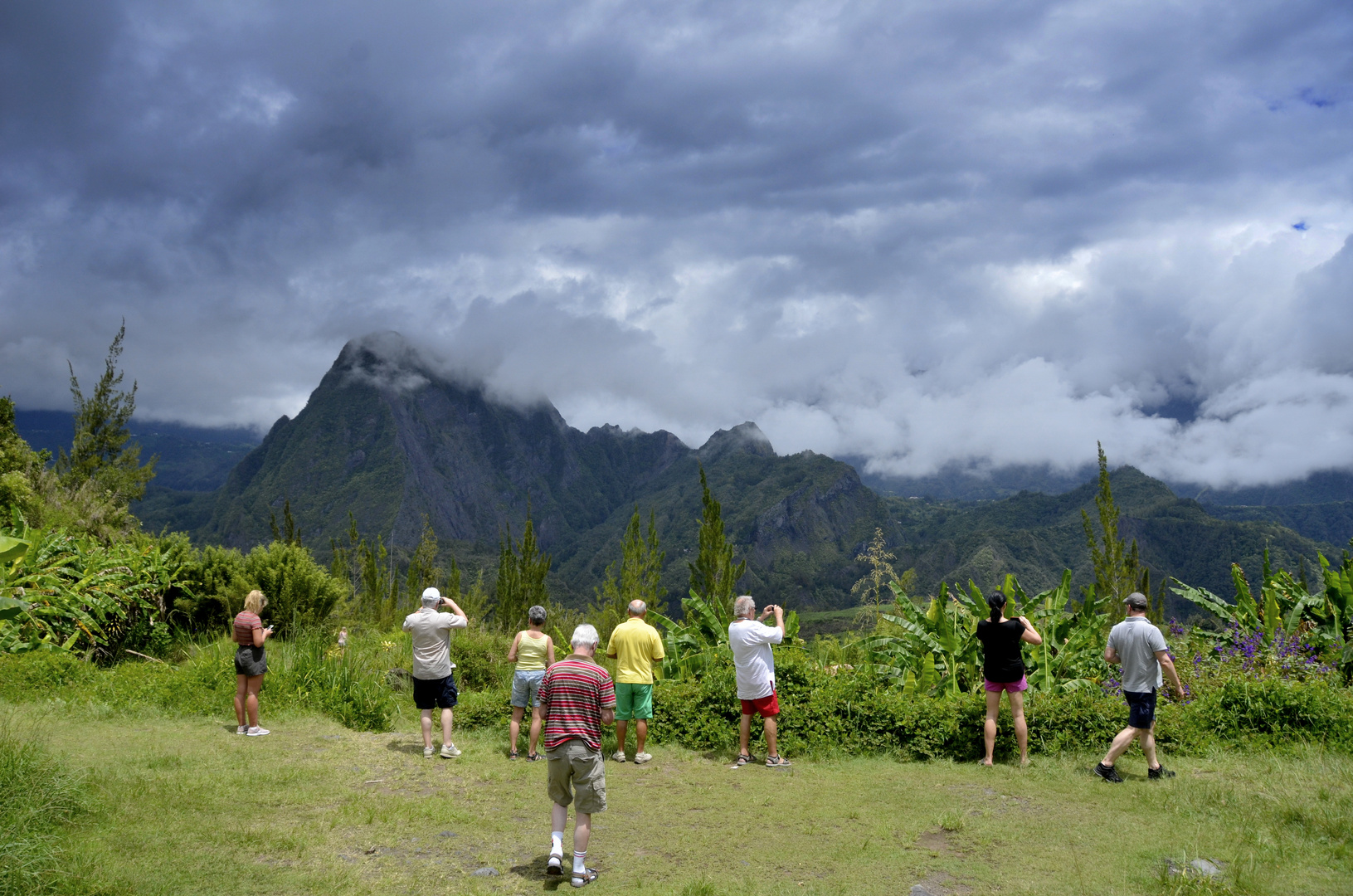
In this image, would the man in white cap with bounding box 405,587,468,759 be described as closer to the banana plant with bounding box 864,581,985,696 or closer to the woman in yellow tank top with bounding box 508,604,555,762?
the woman in yellow tank top with bounding box 508,604,555,762

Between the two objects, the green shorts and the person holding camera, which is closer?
the green shorts

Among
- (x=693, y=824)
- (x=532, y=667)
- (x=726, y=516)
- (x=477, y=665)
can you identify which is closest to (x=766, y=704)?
(x=693, y=824)

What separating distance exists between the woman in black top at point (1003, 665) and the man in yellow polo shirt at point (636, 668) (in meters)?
3.29

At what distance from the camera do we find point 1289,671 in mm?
10031

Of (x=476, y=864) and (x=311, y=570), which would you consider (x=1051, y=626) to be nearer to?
(x=476, y=864)

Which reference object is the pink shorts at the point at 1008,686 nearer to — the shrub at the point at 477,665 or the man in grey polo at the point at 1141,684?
the man in grey polo at the point at 1141,684

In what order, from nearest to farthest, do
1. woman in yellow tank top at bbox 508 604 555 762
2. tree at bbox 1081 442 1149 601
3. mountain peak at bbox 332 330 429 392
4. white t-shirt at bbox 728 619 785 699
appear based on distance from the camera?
white t-shirt at bbox 728 619 785 699
woman in yellow tank top at bbox 508 604 555 762
tree at bbox 1081 442 1149 601
mountain peak at bbox 332 330 429 392

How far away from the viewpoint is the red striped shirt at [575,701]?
5535mm

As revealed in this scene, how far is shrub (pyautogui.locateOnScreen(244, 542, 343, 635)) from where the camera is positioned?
47.2ft

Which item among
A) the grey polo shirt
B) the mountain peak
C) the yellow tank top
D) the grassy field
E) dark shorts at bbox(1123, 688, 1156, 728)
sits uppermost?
the mountain peak

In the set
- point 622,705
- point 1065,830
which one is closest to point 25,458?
point 622,705

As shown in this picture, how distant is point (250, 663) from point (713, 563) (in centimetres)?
1113

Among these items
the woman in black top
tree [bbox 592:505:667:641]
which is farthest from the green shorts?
tree [bbox 592:505:667:641]

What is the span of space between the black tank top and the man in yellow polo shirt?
3305mm
